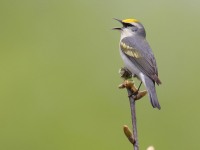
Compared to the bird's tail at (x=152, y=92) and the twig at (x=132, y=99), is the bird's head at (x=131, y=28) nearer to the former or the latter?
the bird's tail at (x=152, y=92)

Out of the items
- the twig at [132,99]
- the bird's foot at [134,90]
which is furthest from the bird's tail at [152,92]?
the bird's foot at [134,90]

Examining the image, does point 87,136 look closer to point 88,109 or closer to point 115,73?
point 88,109

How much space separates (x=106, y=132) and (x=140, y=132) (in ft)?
1.44

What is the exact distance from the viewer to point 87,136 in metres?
9.88

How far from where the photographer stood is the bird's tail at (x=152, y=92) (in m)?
6.45

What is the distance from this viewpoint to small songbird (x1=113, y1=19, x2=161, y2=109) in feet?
23.8

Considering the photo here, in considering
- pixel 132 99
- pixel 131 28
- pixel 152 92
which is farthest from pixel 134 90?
pixel 131 28

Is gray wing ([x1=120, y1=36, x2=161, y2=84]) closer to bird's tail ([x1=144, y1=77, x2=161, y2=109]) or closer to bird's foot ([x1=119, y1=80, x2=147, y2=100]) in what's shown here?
bird's tail ([x1=144, y1=77, x2=161, y2=109])

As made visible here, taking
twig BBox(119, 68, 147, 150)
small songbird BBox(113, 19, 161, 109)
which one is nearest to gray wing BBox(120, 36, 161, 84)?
small songbird BBox(113, 19, 161, 109)

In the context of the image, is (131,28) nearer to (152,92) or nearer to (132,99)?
(152,92)

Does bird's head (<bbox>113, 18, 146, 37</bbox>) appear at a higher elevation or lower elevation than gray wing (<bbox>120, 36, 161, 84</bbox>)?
higher

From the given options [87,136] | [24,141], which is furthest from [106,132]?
[24,141]

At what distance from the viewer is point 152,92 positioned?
6.80 meters

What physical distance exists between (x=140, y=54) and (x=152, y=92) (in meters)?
1.12
